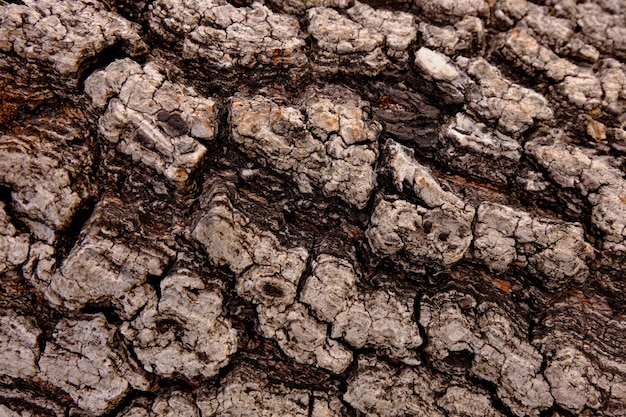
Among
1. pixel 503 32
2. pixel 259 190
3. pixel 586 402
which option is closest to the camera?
pixel 586 402

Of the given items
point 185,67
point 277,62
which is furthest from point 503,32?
point 185,67

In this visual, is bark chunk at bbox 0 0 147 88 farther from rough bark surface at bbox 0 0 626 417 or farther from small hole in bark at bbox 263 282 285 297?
small hole in bark at bbox 263 282 285 297

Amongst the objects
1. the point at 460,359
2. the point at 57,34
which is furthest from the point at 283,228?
the point at 57,34

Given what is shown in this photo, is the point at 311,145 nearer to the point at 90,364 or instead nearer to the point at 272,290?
the point at 272,290

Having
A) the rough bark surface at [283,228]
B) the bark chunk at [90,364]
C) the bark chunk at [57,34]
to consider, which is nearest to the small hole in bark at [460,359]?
the rough bark surface at [283,228]

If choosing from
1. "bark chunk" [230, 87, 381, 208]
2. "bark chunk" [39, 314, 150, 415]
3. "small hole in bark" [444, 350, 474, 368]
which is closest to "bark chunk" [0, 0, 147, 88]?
"bark chunk" [230, 87, 381, 208]

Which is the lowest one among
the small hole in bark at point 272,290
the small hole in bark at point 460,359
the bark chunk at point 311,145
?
the small hole in bark at point 460,359

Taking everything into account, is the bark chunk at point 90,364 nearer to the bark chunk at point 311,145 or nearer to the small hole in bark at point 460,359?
the bark chunk at point 311,145

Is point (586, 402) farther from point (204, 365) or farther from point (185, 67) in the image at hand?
point (185, 67)
